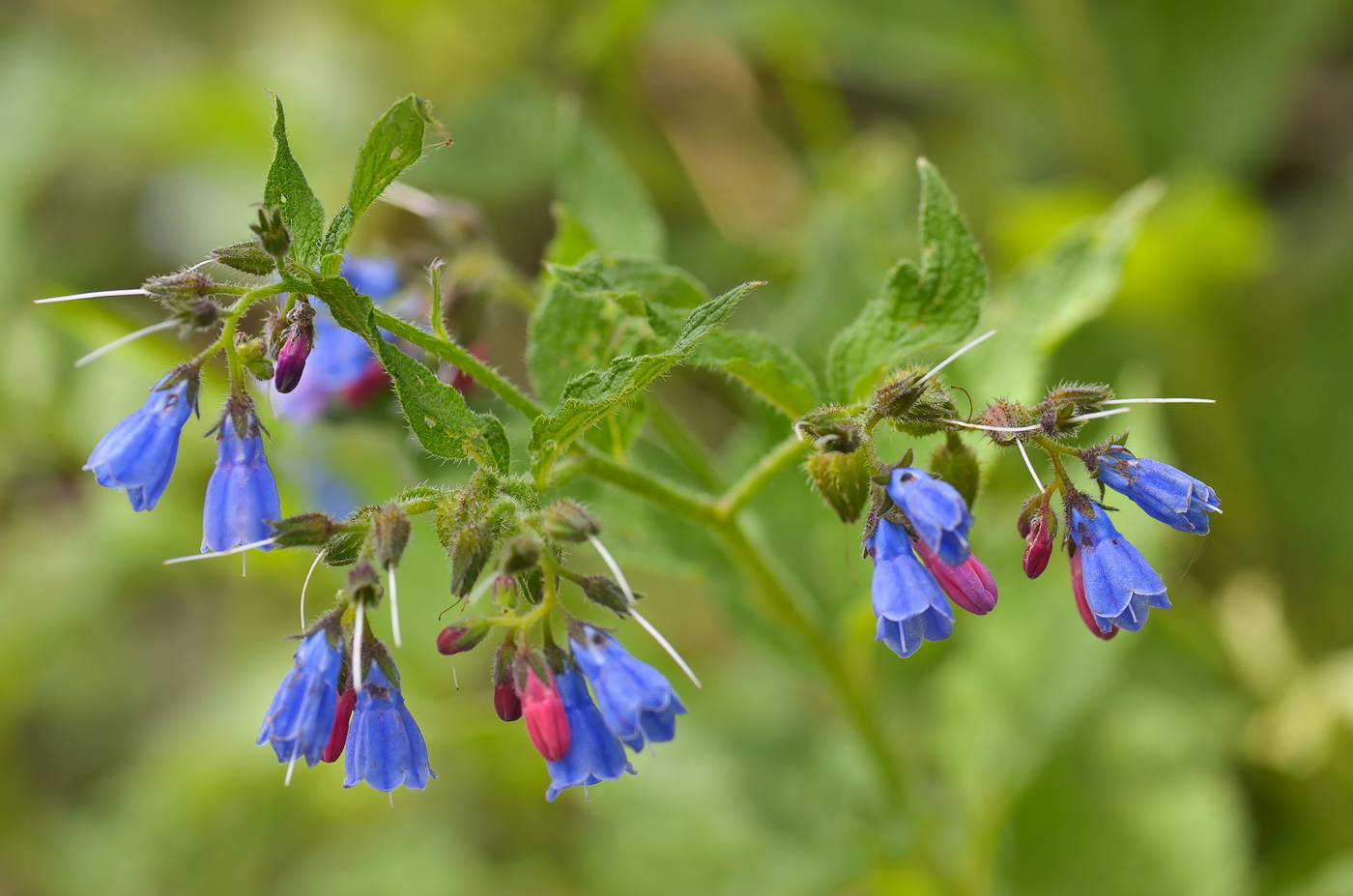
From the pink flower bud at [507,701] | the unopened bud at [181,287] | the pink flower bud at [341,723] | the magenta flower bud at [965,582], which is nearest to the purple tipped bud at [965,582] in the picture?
the magenta flower bud at [965,582]

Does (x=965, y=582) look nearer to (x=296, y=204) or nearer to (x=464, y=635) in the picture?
(x=464, y=635)

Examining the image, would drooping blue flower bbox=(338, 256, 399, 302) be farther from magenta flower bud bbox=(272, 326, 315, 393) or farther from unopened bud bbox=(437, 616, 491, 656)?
unopened bud bbox=(437, 616, 491, 656)

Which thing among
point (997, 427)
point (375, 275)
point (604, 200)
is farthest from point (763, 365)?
point (375, 275)

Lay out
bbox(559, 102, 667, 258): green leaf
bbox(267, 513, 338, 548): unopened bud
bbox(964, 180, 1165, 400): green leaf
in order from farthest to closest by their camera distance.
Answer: bbox(559, 102, 667, 258): green leaf → bbox(964, 180, 1165, 400): green leaf → bbox(267, 513, 338, 548): unopened bud

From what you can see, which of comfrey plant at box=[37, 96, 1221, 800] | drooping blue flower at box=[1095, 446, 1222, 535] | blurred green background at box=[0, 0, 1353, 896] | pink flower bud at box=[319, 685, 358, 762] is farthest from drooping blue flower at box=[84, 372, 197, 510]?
drooping blue flower at box=[1095, 446, 1222, 535]

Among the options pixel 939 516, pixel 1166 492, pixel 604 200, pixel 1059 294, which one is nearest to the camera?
pixel 939 516

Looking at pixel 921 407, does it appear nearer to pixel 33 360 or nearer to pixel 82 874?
pixel 33 360

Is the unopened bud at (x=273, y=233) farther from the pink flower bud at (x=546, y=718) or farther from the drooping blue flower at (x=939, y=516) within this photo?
the drooping blue flower at (x=939, y=516)
